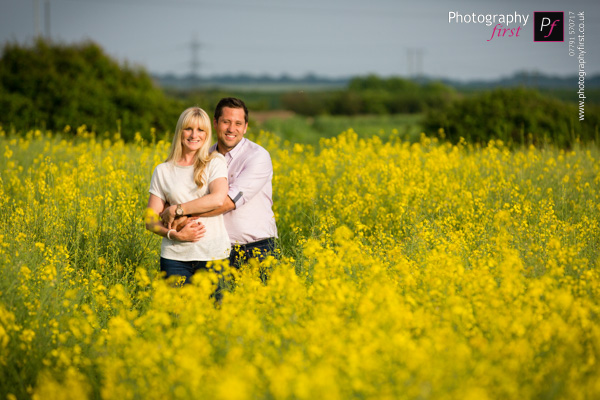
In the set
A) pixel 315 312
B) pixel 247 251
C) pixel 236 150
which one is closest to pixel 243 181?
pixel 236 150

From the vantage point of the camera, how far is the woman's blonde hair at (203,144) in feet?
12.7

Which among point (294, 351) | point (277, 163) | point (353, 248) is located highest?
point (277, 163)

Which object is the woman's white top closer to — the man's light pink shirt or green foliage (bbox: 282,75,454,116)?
the man's light pink shirt

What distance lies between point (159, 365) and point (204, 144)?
1630 millimetres

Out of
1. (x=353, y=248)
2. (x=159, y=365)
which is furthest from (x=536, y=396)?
(x=159, y=365)

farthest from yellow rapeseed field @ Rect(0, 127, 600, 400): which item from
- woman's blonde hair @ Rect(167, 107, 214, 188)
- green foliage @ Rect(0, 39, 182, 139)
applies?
green foliage @ Rect(0, 39, 182, 139)

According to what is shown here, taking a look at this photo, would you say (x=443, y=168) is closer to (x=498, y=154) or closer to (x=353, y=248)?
(x=498, y=154)

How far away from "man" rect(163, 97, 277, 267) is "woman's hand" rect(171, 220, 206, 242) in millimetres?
437

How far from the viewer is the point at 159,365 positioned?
280 cm

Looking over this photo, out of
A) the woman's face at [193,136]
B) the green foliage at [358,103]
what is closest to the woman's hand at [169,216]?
the woman's face at [193,136]

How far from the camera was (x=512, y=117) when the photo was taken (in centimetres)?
1437

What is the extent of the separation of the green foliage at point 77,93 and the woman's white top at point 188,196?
29.3 ft

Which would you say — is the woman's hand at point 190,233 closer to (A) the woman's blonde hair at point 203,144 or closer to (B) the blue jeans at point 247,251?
(A) the woman's blonde hair at point 203,144

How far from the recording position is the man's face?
4.26m
